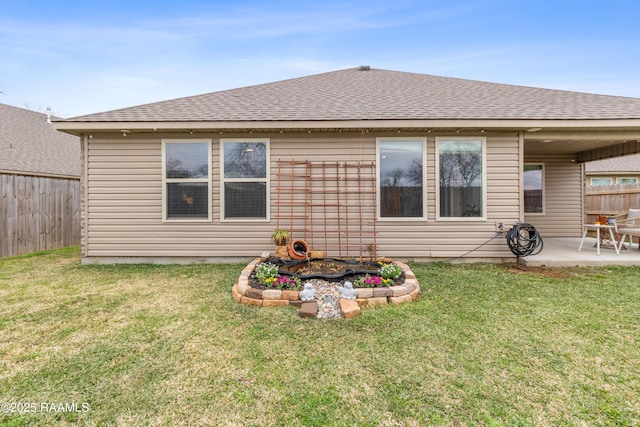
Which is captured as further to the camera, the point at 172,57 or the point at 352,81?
the point at 172,57

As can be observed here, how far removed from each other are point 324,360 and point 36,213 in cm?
816

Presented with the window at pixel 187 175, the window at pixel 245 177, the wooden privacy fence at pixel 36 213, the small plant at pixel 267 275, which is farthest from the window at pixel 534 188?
the wooden privacy fence at pixel 36 213

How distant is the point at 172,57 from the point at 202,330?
13.1 m

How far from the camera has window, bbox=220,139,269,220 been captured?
17.7 ft

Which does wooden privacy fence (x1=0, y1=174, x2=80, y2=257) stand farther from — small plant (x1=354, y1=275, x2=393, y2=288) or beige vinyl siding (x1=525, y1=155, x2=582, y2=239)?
beige vinyl siding (x1=525, y1=155, x2=582, y2=239)

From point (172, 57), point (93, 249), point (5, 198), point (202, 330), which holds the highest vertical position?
point (172, 57)

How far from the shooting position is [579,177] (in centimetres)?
787

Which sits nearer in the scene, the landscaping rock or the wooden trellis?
the landscaping rock

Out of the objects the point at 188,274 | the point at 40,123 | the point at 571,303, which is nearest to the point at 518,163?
the point at 571,303

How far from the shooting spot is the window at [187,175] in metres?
5.42

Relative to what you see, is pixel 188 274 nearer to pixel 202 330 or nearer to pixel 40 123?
pixel 202 330

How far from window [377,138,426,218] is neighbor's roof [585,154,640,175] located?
9908 millimetres

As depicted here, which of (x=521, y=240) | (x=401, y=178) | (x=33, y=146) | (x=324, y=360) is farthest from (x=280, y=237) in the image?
(x=33, y=146)

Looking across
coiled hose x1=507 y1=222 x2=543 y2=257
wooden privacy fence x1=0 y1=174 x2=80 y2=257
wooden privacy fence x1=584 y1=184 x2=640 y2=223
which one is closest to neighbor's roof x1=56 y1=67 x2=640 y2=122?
coiled hose x1=507 y1=222 x2=543 y2=257
